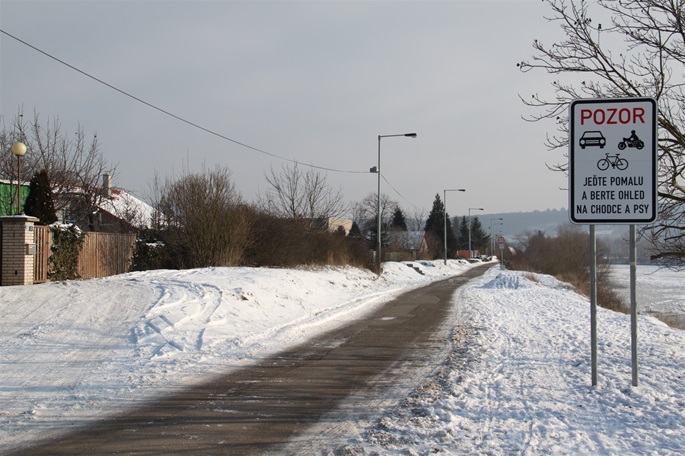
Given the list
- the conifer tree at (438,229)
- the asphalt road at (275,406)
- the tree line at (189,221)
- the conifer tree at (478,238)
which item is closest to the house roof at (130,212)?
the tree line at (189,221)

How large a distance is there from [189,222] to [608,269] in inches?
1429

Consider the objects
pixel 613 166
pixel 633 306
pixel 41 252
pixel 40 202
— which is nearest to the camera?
pixel 633 306

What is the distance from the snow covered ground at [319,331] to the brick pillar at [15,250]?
5.25ft

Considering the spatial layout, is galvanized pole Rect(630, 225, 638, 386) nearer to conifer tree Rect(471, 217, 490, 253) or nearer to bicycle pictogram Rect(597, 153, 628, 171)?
bicycle pictogram Rect(597, 153, 628, 171)

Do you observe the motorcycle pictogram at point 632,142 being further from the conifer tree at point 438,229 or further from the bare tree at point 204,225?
the conifer tree at point 438,229

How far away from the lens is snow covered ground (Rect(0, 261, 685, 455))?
490 cm

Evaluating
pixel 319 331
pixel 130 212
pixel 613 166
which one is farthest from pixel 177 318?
pixel 130 212

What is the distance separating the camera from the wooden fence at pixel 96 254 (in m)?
14.0

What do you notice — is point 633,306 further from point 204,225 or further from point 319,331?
point 204,225

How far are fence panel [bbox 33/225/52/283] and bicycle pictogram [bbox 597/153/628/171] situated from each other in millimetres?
13182

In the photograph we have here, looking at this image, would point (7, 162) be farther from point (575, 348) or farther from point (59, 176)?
point (575, 348)

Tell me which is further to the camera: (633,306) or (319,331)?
(319,331)

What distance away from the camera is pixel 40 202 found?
51.9 ft

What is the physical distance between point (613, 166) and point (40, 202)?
50.4ft
